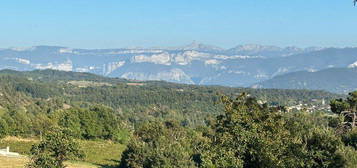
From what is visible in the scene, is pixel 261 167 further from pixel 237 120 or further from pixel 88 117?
pixel 88 117

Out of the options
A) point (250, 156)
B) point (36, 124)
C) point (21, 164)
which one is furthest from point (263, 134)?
point (36, 124)

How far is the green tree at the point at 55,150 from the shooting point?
45.6 meters

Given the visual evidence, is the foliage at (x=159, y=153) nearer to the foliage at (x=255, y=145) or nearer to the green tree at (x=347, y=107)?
the foliage at (x=255, y=145)

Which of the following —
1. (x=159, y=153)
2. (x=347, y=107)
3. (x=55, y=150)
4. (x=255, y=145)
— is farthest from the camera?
(x=347, y=107)

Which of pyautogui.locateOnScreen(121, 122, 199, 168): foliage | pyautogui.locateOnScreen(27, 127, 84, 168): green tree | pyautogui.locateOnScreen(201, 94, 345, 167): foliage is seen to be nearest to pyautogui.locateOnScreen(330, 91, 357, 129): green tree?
pyautogui.locateOnScreen(121, 122, 199, 168): foliage

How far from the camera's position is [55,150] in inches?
1961

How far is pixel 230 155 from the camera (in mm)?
33969

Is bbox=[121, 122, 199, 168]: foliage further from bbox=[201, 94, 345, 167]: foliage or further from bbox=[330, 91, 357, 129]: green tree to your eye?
bbox=[330, 91, 357, 129]: green tree

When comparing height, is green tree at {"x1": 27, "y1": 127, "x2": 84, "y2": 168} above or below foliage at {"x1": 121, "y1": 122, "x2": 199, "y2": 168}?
above

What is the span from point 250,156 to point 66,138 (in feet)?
74.8

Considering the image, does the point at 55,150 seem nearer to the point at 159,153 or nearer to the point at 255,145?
the point at 159,153

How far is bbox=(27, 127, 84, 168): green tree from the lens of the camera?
45.6 metres

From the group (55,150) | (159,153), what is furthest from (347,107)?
(55,150)

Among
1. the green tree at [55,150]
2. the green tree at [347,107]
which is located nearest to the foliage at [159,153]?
the green tree at [55,150]
